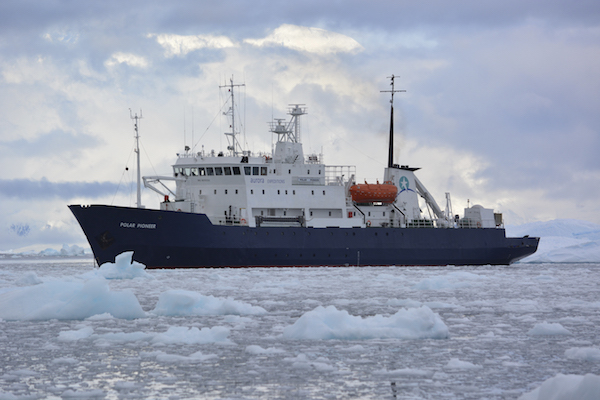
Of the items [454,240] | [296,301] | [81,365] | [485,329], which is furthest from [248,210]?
[81,365]

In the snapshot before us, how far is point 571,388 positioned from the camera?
6410mm

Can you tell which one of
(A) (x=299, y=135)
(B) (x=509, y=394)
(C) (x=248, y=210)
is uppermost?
(A) (x=299, y=135)

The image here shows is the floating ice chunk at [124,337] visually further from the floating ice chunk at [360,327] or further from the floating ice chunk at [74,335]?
the floating ice chunk at [360,327]

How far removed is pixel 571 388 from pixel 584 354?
10.9 feet

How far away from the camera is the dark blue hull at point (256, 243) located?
98.2ft

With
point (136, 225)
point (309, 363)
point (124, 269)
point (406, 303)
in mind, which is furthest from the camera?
point (136, 225)

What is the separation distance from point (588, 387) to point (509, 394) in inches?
50.1

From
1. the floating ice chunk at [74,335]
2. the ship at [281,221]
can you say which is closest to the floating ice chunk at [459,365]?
the floating ice chunk at [74,335]

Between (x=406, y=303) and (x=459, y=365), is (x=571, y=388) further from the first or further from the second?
(x=406, y=303)

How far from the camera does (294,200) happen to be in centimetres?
3478

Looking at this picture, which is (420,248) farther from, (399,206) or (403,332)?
(403,332)

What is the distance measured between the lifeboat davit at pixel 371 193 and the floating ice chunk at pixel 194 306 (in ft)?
77.8

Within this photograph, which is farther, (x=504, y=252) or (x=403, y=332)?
(x=504, y=252)

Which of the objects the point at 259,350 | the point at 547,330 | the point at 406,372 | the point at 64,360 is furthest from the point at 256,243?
the point at 406,372
